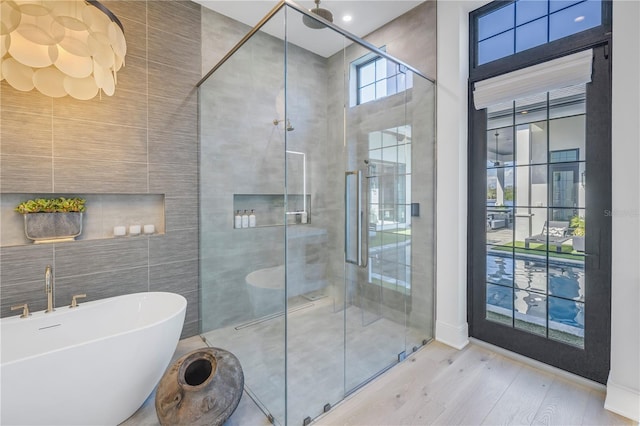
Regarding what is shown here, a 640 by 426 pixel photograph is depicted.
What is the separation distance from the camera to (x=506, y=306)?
226 centimetres

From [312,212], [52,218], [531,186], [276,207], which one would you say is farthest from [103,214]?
[531,186]

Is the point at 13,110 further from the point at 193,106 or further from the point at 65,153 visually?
the point at 193,106

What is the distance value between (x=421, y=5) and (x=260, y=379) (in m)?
3.34

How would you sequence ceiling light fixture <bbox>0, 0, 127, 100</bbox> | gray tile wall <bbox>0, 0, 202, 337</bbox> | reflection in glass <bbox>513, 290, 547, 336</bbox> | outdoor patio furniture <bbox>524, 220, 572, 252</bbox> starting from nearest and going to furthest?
ceiling light fixture <bbox>0, 0, 127, 100</bbox> → gray tile wall <bbox>0, 0, 202, 337</bbox> → outdoor patio furniture <bbox>524, 220, 572, 252</bbox> → reflection in glass <bbox>513, 290, 547, 336</bbox>

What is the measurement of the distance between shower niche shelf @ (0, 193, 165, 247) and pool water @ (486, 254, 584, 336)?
2.89 meters

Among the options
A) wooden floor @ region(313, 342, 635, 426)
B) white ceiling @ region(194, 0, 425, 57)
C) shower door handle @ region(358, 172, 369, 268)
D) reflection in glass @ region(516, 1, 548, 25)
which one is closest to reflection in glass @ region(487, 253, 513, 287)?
wooden floor @ region(313, 342, 635, 426)

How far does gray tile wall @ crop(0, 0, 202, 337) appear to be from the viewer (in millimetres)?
1860

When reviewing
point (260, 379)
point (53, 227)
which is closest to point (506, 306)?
point (260, 379)

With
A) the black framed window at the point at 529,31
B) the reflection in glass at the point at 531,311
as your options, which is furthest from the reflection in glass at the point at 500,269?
→ the black framed window at the point at 529,31

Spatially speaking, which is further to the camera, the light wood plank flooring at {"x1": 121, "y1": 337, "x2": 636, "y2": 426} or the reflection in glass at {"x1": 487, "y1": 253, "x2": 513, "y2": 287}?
the reflection in glass at {"x1": 487, "y1": 253, "x2": 513, "y2": 287}

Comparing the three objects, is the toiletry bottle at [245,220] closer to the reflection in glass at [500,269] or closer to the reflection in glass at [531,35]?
the reflection in glass at [500,269]

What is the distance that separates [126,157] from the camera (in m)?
2.21

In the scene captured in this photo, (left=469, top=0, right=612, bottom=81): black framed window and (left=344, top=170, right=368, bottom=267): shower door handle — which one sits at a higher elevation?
(left=469, top=0, right=612, bottom=81): black framed window

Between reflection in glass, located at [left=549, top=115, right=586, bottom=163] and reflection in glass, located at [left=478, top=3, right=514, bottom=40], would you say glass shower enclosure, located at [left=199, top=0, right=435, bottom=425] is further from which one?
reflection in glass, located at [left=549, top=115, right=586, bottom=163]
